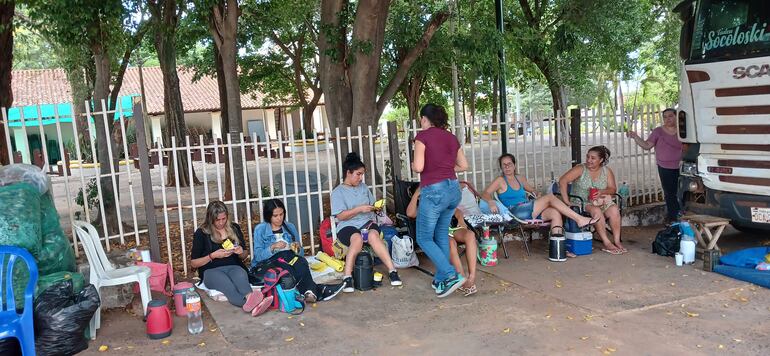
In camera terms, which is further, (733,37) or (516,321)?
(733,37)

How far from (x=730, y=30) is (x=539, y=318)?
3531 millimetres

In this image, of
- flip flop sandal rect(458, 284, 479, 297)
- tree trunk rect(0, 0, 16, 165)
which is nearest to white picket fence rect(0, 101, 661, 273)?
tree trunk rect(0, 0, 16, 165)

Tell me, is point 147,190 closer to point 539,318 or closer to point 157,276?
point 157,276

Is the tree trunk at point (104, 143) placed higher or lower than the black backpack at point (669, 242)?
higher

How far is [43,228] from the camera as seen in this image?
450 cm

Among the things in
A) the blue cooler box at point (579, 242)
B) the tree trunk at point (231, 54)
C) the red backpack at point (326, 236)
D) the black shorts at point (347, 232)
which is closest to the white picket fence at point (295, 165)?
the tree trunk at point (231, 54)

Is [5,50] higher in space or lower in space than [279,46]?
lower

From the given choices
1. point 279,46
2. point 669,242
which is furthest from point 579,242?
point 279,46

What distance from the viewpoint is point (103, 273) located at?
489 centimetres

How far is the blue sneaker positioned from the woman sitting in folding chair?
4.80ft

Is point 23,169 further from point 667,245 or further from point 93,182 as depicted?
point 667,245

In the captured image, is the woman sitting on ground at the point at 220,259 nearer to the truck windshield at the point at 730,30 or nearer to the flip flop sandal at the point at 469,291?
→ the flip flop sandal at the point at 469,291

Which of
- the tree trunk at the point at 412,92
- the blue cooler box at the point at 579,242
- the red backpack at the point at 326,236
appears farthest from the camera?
the tree trunk at the point at 412,92

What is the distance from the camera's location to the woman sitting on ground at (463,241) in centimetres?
536
